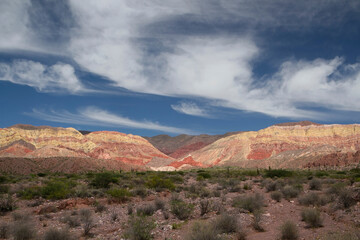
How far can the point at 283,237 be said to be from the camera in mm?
7734

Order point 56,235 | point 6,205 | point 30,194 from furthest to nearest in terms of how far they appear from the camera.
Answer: point 30,194 < point 6,205 < point 56,235

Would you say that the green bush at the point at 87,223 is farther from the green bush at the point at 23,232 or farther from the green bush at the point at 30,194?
the green bush at the point at 30,194

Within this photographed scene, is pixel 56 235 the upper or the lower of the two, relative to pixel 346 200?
lower

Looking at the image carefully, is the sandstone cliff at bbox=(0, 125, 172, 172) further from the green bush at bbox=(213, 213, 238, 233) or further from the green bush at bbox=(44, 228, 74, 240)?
the green bush at bbox=(213, 213, 238, 233)

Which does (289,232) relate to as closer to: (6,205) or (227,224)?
(227,224)

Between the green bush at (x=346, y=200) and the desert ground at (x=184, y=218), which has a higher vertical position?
the green bush at (x=346, y=200)

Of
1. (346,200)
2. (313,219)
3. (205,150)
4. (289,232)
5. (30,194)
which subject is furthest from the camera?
(205,150)

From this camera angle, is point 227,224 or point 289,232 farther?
point 227,224

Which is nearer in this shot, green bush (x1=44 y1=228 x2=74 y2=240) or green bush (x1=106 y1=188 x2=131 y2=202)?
green bush (x1=44 y1=228 x2=74 y2=240)

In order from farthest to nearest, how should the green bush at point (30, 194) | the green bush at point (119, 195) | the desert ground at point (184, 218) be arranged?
the green bush at point (30, 194)
the green bush at point (119, 195)
the desert ground at point (184, 218)

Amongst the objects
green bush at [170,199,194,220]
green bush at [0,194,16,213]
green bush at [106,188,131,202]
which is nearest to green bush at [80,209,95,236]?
green bush at [170,199,194,220]

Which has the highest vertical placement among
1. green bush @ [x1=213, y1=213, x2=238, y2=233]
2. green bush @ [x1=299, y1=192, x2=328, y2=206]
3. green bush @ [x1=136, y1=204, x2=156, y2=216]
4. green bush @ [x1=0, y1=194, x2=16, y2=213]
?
green bush @ [x1=299, y1=192, x2=328, y2=206]

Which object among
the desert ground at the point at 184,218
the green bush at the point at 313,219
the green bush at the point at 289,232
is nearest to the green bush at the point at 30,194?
the desert ground at the point at 184,218

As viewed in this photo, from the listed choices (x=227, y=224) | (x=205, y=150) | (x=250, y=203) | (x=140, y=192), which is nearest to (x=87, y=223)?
(x=227, y=224)
